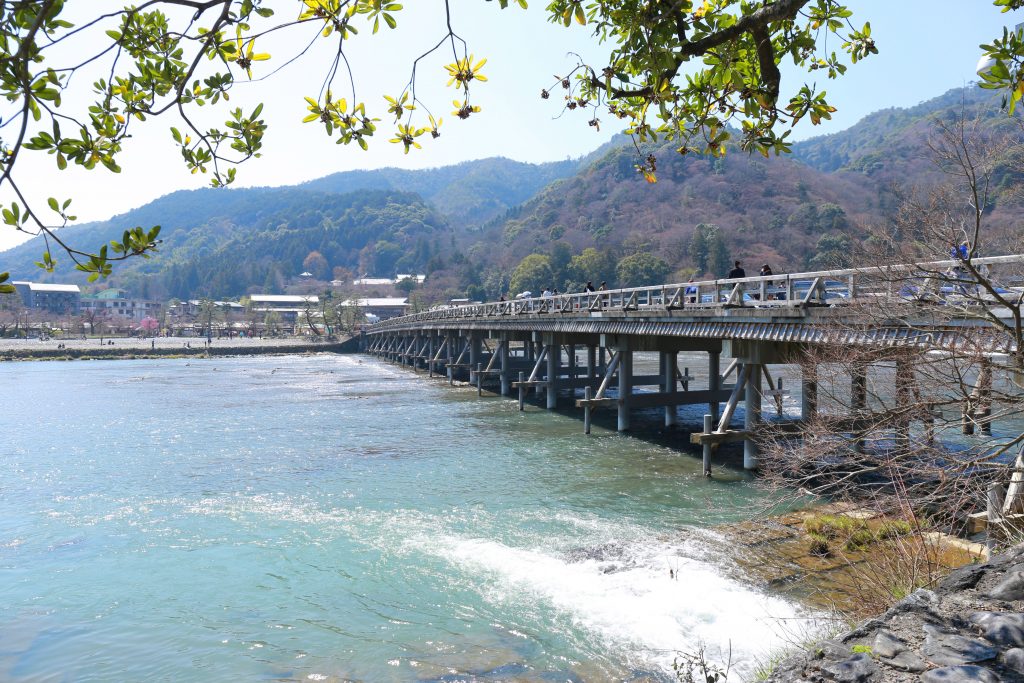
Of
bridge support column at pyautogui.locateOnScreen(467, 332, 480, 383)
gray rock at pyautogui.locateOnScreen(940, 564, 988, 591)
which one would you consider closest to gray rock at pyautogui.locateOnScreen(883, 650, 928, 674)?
gray rock at pyautogui.locateOnScreen(940, 564, 988, 591)

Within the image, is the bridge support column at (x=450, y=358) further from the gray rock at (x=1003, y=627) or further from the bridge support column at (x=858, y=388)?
the gray rock at (x=1003, y=627)

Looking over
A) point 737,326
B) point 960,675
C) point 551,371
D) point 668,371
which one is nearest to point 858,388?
point 737,326

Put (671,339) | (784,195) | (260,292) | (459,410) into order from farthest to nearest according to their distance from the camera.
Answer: (260,292), (784,195), (459,410), (671,339)

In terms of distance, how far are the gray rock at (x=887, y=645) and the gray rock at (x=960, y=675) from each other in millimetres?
365

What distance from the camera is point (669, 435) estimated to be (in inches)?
898

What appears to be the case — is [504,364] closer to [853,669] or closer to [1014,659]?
[853,669]

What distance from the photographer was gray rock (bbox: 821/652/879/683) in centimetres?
392

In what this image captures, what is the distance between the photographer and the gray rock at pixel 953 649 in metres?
3.87

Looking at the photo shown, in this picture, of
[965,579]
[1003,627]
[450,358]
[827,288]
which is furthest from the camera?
[450,358]

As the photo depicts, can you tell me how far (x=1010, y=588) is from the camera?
4688mm

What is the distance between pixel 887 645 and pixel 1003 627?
0.69 metres

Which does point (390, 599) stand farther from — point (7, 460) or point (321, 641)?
point (7, 460)

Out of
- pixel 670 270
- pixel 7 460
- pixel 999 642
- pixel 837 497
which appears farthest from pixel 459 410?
pixel 670 270

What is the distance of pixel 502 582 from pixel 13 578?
829cm
